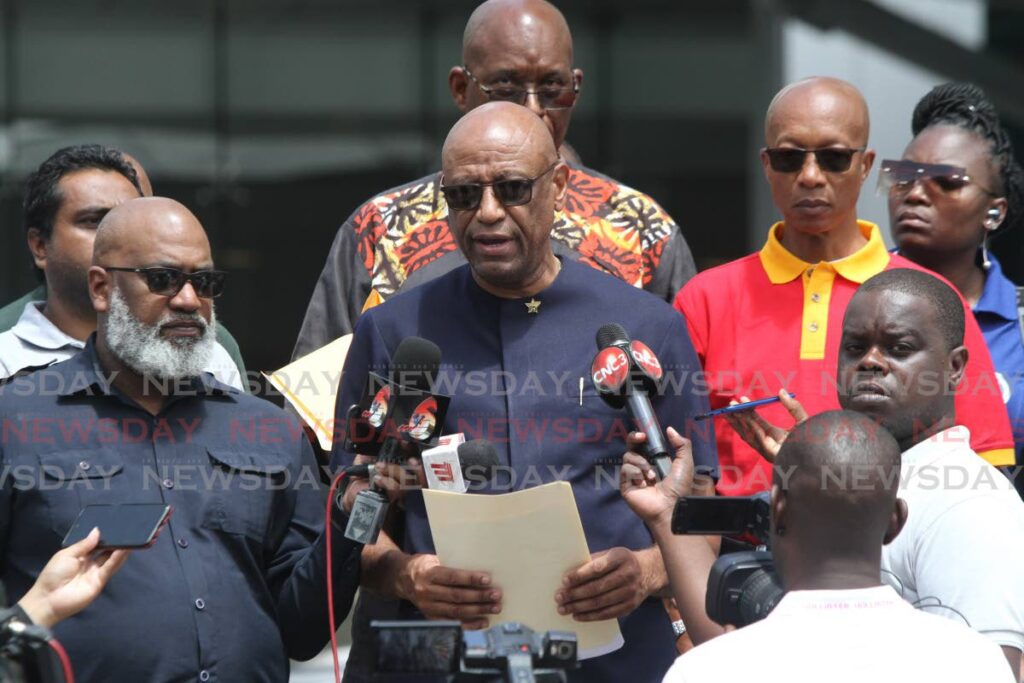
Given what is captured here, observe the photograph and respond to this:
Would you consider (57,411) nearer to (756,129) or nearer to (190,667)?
(190,667)

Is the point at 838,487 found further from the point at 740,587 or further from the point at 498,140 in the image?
the point at 498,140

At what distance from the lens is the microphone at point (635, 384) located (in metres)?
3.96

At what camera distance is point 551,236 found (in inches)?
216

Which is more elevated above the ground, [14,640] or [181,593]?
[14,640]

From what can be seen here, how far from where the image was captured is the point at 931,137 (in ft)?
19.6

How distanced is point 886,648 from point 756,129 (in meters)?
8.12

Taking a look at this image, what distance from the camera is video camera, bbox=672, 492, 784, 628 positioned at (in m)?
3.40

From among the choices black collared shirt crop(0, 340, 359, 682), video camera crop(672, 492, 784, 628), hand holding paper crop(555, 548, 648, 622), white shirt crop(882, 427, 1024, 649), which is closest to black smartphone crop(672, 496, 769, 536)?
video camera crop(672, 492, 784, 628)

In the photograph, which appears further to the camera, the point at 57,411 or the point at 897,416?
the point at 57,411

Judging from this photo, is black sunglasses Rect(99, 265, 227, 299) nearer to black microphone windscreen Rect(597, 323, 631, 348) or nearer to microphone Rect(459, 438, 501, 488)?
microphone Rect(459, 438, 501, 488)

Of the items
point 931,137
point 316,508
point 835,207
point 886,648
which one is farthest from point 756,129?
point 886,648

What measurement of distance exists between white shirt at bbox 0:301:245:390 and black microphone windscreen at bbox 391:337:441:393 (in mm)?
1410

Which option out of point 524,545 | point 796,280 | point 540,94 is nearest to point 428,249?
point 540,94

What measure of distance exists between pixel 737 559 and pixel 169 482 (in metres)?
1.74
